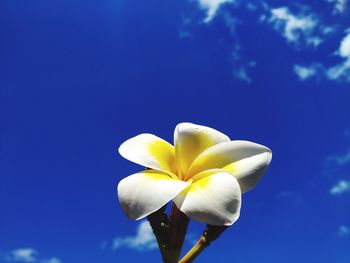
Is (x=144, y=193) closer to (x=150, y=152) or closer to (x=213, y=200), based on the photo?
(x=213, y=200)

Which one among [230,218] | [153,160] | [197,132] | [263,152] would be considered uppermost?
[197,132]

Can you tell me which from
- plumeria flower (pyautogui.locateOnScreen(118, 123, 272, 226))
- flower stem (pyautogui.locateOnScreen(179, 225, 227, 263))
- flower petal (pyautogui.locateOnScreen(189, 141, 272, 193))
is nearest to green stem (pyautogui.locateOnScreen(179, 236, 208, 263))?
flower stem (pyautogui.locateOnScreen(179, 225, 227, 263))

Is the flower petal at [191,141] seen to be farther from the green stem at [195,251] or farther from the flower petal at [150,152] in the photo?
the green stem at [195,251]

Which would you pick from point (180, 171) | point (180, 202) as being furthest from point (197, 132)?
point (180, 202)

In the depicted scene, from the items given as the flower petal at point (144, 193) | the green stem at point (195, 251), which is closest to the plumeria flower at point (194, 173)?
the flower petal at point (144, 193)

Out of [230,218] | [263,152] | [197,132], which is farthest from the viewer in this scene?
[197,132]

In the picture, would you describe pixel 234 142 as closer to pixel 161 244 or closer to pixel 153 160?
pixel 153 160

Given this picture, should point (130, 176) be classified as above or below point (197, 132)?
below

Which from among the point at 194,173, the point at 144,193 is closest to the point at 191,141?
the point at 194,173
